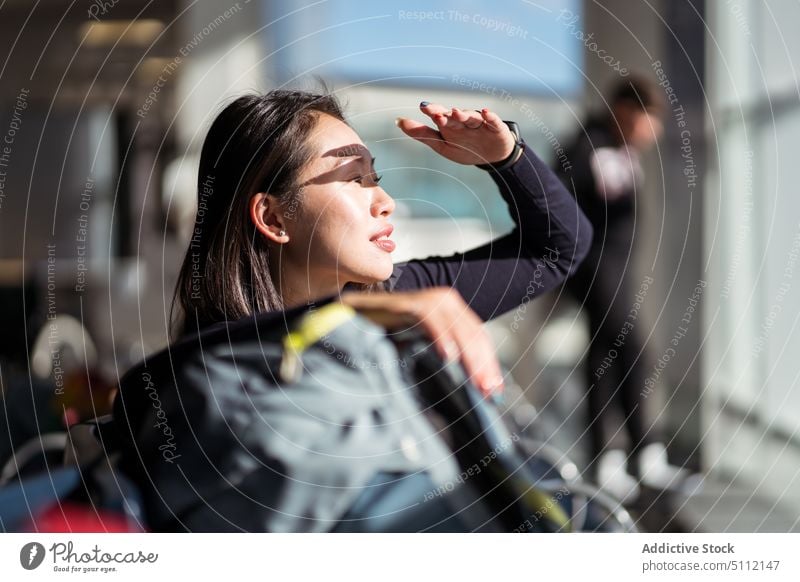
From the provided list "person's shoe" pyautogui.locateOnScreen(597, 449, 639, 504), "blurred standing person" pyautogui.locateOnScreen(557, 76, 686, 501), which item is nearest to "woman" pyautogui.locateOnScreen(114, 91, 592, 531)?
"blurred standing person" pyautogui.locateOnScreen(557, 76, 686, 501)

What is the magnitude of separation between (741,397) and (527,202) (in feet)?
2.54

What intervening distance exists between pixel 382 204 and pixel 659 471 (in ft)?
2.45

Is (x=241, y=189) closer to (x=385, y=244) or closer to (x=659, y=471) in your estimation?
(x=385, y=244)

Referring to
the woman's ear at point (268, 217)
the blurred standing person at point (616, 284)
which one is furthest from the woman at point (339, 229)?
the blurred standing person at point (616, 284)

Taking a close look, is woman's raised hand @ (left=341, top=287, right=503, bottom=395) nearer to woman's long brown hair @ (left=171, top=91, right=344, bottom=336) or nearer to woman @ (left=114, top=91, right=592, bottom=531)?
woman @ (left=114, top=91, right=592, bottom=531)

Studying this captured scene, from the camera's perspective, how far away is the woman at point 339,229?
3.01 feet

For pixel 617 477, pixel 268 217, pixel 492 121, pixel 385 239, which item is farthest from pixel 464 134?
pixel 617 477

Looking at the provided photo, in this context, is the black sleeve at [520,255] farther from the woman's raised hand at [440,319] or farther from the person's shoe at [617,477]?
the person's shoe at [617,477]

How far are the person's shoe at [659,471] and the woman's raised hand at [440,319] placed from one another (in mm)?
540

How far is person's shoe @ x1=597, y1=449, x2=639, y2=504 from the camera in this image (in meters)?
1.38

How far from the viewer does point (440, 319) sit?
0.95 metres

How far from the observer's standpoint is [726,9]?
121cm

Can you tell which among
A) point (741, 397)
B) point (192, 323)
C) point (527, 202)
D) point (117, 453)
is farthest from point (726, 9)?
point (117, 453)
